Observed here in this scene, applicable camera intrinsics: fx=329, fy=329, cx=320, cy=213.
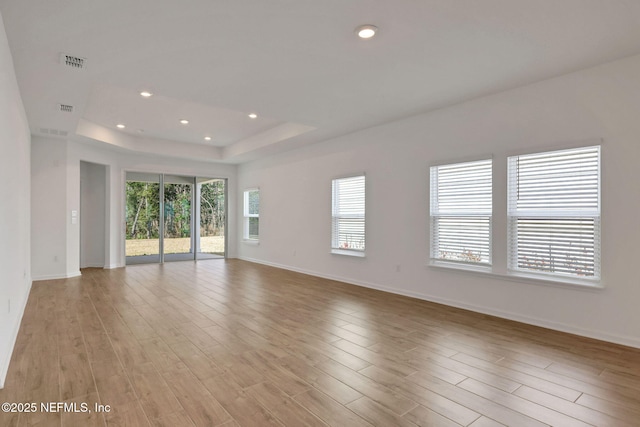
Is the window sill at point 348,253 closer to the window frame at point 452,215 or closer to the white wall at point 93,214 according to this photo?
the window frame at point 452,215

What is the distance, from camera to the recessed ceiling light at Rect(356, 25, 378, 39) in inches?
104

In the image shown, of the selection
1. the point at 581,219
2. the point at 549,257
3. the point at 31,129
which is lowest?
the point at 549,257

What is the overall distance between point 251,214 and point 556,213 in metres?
7.03

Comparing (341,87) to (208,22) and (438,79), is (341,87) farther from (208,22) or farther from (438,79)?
(208,22)

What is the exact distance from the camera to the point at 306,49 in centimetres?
300

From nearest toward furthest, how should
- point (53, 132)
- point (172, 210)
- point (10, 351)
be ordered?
point (10, 351)
point (53, 132)
point (172, 210)

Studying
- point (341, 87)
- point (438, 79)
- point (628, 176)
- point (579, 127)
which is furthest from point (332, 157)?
point (628, 176)

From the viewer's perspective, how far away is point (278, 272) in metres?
7.12

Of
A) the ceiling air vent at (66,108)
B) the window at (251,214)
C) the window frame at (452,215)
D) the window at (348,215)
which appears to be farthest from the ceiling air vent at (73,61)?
the window at (251,214)

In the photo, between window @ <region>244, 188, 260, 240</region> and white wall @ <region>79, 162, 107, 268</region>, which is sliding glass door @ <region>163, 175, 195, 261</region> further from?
window @ <region>244, 188, 260, 240</region>

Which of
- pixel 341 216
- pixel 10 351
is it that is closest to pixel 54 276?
pixel 10 351

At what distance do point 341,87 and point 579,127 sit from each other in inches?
101

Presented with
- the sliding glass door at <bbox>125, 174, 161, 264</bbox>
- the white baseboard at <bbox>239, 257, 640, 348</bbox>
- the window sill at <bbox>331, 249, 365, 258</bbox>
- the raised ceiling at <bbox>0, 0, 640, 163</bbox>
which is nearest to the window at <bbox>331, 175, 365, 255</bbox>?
the window sill at <bbox>331, 249, 365, 258</bbox>

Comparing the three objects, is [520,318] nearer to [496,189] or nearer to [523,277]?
[523,277]
